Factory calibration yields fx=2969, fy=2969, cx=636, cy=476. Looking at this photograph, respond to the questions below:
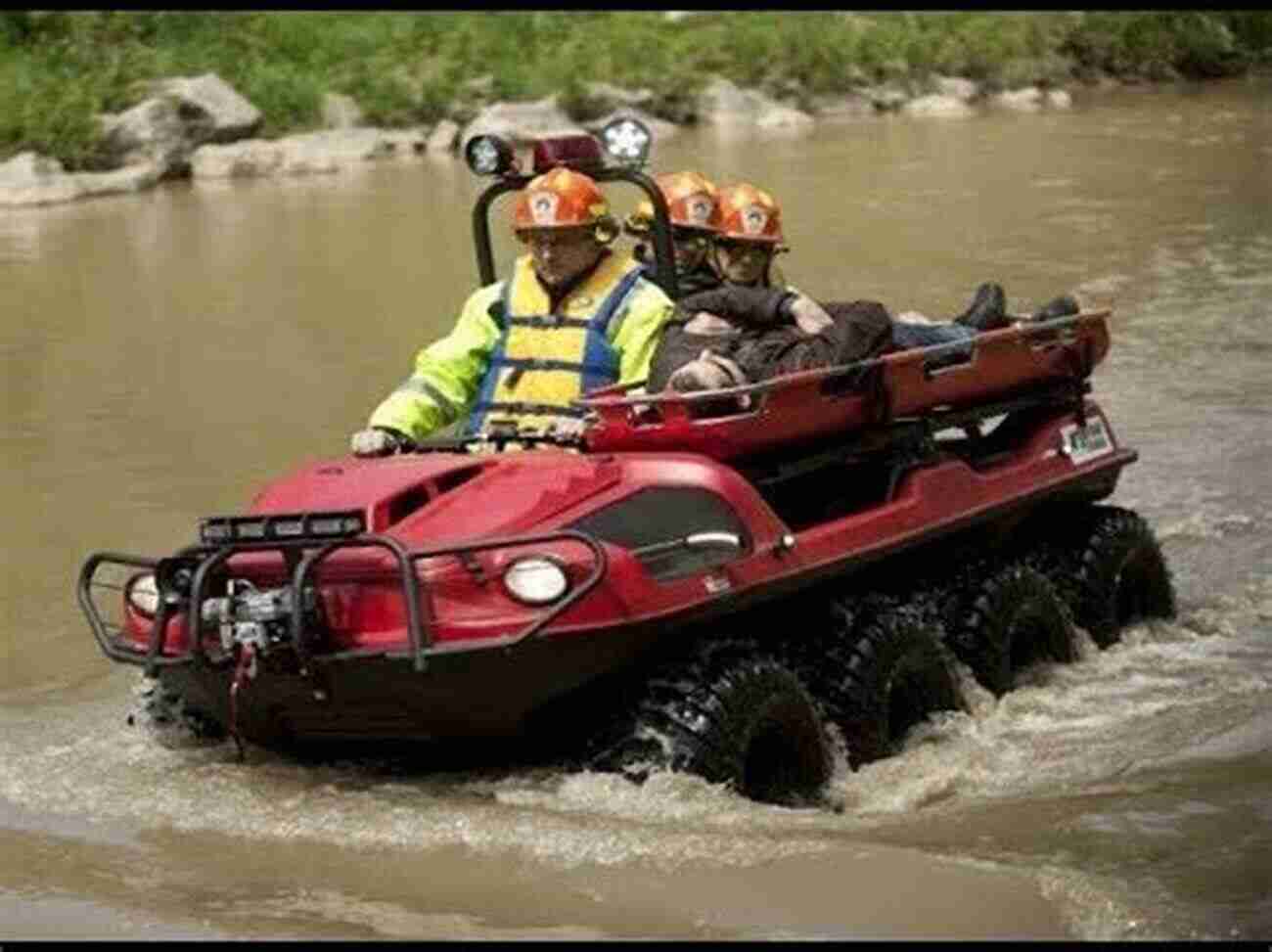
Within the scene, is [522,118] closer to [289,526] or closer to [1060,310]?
[1060,310]

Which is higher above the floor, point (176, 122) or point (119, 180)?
point (176, 122)

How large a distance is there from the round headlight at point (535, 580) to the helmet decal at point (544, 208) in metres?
1.61

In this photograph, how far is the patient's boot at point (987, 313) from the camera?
968 cm

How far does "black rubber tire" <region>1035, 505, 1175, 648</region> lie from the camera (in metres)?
9.57

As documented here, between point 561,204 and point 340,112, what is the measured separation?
26155 millimetres

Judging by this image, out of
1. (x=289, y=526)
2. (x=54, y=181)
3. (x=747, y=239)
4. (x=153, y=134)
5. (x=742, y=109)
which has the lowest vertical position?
(x=742, y=109)

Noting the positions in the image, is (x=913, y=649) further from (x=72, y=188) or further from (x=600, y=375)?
(x=72, y=188)

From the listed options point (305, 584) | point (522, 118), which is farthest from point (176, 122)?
point (305, 584)

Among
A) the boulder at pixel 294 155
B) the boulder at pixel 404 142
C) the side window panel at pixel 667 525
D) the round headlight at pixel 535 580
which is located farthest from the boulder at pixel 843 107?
the round headlight at pixel 535 580

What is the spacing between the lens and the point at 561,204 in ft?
27.4

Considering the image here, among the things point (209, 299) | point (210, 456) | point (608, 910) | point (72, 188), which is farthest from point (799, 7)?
point (608, 910)

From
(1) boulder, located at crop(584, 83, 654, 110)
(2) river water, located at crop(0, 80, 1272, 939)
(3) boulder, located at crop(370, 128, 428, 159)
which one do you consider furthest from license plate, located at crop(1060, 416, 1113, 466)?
(1) boulder, located at crop(584, 83, 654, 110)

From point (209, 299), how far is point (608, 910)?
14.3m

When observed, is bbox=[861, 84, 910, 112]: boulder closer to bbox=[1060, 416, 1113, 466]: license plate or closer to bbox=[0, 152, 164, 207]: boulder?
bbox=[0, 152, 164, 207]: boulder
